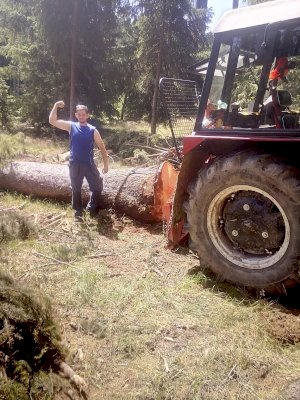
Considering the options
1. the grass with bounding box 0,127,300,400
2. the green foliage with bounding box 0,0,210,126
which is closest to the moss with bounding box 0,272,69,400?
the grass with bounding box 0,127,300,400

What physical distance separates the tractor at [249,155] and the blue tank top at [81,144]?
2237mm

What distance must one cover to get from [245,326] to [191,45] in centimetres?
1533

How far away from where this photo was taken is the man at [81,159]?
227 inches

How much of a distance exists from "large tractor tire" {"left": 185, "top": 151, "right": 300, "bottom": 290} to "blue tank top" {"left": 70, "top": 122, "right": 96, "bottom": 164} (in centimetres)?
242

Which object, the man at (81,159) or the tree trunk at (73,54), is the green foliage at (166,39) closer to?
the tree trunk at (73,54)

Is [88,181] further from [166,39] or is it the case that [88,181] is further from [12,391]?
[166,39]

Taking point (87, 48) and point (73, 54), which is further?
point (87, 48)

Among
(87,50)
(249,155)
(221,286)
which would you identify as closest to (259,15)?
(249,155)

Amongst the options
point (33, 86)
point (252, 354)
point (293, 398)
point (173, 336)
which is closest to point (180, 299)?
point (173, 336)

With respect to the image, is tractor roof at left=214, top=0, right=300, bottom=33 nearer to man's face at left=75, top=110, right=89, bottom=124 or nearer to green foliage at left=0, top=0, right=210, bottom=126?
man's face at left=75, top=110, right=89, bottom=124

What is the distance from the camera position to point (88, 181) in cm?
592

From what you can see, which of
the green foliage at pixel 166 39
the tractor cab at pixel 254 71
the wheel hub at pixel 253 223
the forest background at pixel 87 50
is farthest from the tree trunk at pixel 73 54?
the wheel hub at pixel 253 223

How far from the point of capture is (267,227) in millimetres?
3490

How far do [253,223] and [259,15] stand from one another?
1856 mm
